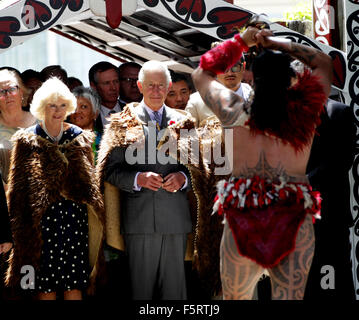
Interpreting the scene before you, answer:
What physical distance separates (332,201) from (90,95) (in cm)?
A: 245

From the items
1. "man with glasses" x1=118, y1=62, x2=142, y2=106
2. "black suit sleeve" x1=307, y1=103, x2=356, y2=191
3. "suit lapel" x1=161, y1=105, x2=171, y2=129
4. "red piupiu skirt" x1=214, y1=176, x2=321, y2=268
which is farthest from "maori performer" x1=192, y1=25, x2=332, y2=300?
"man with glasses" x1=118, y1=62, x2=142, y2=106

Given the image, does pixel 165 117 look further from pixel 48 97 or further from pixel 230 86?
pixel 48 97

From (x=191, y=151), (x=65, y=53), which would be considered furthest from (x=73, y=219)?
(x=65, y=53)

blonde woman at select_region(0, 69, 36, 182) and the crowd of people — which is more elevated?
blonde woman at select_region(0, 69, 36, 182)

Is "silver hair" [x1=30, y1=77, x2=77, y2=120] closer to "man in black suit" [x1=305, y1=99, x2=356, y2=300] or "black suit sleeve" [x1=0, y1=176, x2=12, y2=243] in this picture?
"black suit sleeve" [x1=0, y1=176, x2=12, y2=243]

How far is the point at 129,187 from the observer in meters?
5.70

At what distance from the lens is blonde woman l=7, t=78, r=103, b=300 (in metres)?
5.58

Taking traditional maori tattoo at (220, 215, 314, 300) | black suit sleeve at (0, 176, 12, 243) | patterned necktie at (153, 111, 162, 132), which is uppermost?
patterned necktie at (153, 111, 162, 132)

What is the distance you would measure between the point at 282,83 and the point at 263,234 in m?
0.86

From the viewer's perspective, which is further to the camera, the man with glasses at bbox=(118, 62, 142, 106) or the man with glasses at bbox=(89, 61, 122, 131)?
the man with glasses at bbox=(118, 62, 142, 106)

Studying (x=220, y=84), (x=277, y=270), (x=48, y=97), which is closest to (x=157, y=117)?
(x=48, y=97)

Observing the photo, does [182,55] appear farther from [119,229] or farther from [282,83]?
[282,83]

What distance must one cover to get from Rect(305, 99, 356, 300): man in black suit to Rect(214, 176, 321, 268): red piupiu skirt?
1.30 m

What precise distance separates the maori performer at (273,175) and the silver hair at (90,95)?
2631mm
